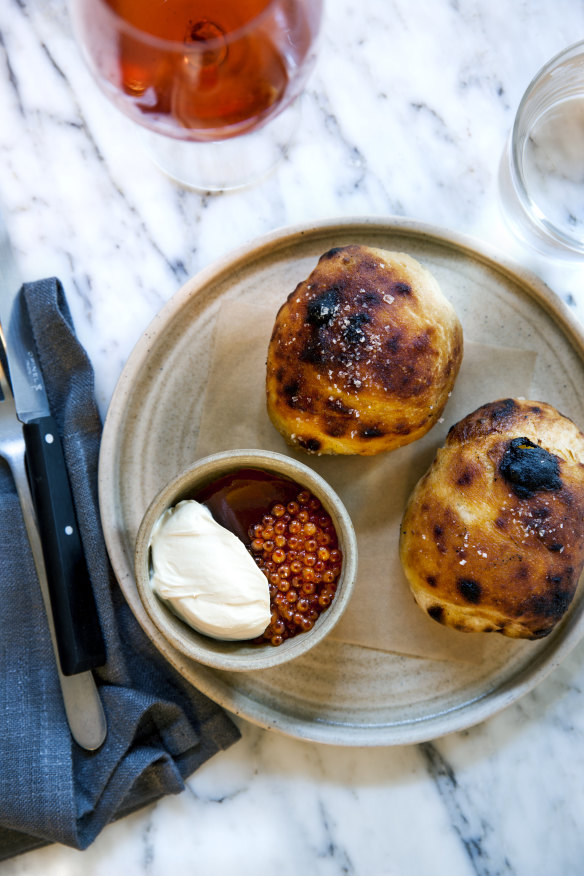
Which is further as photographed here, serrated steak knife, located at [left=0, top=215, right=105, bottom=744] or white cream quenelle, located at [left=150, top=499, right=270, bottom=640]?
serrated steak knife, located at [left=0, top=215, right=105, bottom=744]

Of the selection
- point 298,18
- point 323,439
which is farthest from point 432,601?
point 298,18

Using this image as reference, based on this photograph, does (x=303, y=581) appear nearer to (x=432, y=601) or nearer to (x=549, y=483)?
(x=432, y=601)

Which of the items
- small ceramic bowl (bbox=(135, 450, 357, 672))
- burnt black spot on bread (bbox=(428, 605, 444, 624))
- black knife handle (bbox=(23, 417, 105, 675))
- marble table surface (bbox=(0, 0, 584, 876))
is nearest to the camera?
small ceramic bowl (bbox=(135, 450, 357, 672))

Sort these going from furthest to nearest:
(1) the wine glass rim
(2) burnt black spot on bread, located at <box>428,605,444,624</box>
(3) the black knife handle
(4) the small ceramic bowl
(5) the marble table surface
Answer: (5) the marble table surface, (3) the black knife handle, (2) burnt black spot on bread, located at <box>428,605,444,624</box>, (4) the small ceramic bowl, (1) the wine glass rim

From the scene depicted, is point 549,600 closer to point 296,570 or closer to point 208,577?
point 296,570

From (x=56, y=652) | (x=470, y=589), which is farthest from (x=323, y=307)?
(x=56, y=652)

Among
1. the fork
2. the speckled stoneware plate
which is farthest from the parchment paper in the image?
the fork

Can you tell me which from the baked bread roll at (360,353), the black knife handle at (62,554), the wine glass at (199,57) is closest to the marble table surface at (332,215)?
the black knife handle at (62,554)

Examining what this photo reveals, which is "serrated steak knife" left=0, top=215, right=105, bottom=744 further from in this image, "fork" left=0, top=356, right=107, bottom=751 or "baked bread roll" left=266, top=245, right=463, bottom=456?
"baked bread roll" left=266, top=245, right=463, bottom=456
